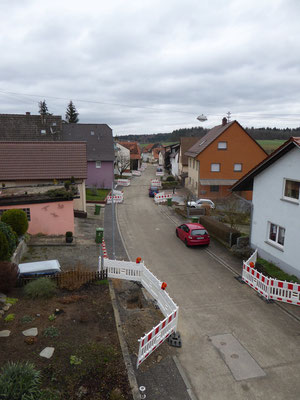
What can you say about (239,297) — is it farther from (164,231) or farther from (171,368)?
(164,231)

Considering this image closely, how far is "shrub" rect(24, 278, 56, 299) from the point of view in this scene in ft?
38.0

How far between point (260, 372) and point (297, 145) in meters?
8.43

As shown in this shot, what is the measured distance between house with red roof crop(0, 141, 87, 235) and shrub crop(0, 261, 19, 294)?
26.9 feet

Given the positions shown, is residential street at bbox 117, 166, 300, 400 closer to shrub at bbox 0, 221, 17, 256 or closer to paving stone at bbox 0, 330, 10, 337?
paving stone at bbox 0, 330, 10, 337

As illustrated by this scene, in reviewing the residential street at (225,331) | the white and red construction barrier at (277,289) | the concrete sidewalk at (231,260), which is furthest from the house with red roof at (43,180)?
the white and red construction barrier at (277,289)

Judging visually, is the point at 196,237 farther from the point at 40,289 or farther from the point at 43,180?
the point at 43,180

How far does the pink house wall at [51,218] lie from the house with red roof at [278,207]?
11.4m

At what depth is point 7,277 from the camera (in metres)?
11.4

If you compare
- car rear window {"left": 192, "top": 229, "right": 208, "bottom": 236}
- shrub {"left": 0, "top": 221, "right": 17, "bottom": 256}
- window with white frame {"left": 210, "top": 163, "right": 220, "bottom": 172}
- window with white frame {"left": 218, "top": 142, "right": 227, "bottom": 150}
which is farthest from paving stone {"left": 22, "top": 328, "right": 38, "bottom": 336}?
window with white frame {"left": 218, "top": 142, "right": 227, "bottom": 150}

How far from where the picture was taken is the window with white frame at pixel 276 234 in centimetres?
1491

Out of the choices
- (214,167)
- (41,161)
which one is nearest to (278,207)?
(41,161)

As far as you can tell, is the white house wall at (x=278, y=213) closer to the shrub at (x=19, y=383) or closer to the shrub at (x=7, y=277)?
the shrub at (x=19, y=383)

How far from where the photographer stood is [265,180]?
1580cm

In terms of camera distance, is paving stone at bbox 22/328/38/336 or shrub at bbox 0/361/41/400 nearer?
shrub at bbox 0/361/41/400
